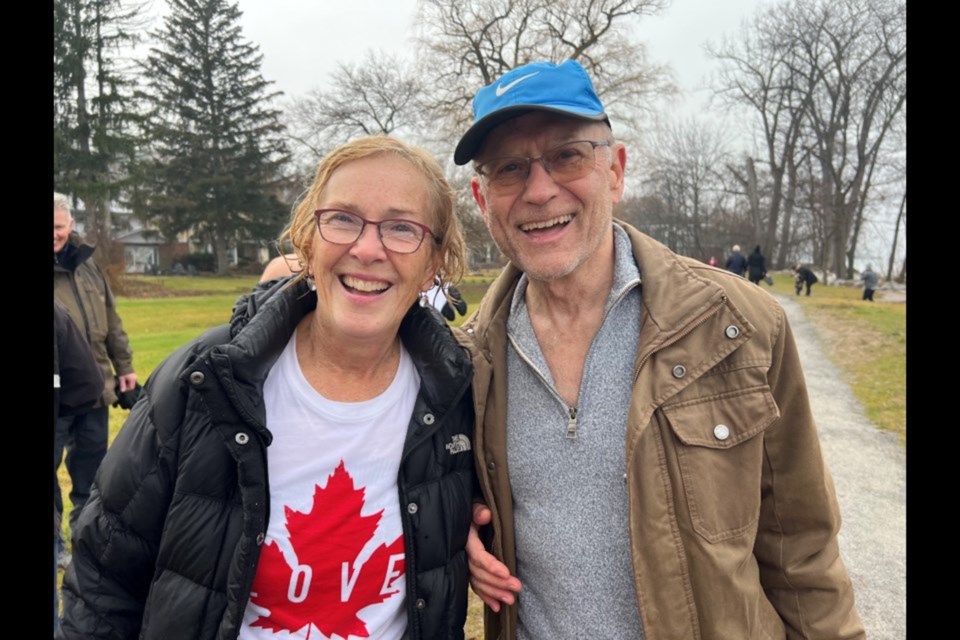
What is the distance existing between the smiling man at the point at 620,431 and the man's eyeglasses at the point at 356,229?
13.2 inches

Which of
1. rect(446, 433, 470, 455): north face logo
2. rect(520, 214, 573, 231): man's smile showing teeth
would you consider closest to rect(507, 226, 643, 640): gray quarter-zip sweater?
rect(446, 433, 470, 455): north face logo

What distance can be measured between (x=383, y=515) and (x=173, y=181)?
43337mm

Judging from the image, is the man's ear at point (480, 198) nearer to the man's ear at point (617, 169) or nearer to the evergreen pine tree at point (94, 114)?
the man's ear at point (617, 169)

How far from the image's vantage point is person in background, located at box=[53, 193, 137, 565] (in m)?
4.36

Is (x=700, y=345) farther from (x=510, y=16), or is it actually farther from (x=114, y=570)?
(x=510, y=16)

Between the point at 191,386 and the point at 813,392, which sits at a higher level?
the point at 191,386

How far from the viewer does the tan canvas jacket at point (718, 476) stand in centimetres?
162

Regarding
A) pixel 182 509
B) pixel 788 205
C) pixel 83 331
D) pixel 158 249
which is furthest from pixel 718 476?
pixel 158 249

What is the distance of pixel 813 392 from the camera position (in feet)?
28.3

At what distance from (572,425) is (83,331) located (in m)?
4.63

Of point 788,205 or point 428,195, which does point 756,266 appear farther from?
point 428,195

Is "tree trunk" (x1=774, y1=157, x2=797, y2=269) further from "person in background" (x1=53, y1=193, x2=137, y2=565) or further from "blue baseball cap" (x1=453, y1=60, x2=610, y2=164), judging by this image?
"blue baseball cap" (x1=453, y1=60, x2=610, y2=164)
